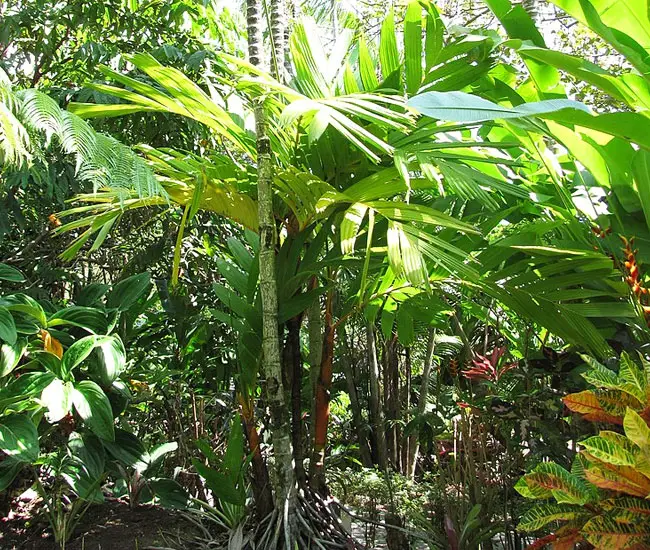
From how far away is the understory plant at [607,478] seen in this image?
1.17 m

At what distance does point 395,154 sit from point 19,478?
6.84 ft

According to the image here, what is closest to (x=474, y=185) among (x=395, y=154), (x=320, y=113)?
(x=395, y=154)

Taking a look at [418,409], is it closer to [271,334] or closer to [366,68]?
[271,334]

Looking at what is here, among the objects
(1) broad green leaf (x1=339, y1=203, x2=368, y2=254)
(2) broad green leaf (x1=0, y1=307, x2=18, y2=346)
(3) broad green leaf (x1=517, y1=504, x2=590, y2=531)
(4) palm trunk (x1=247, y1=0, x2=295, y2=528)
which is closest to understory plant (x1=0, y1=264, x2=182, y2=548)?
(2) broad green leaf (x1=0, y1=307, x2=18, y2=346)

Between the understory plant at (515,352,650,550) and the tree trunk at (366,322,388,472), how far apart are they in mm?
1713

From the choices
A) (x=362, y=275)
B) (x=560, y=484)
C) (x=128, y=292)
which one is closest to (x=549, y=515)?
(x=560, y=484)

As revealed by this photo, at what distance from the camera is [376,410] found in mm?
3113

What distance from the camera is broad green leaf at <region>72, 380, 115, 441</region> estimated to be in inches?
76.5

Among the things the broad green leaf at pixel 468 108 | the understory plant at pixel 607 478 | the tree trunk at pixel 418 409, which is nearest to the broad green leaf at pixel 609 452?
the understory plant at pixel 607 478

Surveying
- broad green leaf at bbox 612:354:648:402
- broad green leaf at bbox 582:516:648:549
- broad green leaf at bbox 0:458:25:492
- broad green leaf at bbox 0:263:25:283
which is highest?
broad green leaf at bbox 0:263:25:283

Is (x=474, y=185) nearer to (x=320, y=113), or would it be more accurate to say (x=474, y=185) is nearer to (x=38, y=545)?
(x=320, y=113)

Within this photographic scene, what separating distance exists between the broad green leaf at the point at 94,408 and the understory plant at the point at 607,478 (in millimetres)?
1312

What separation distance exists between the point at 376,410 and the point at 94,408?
1.55 m

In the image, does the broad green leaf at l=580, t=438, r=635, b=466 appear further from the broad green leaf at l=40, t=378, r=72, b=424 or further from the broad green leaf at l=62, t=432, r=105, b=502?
the broad green leaf at l=62, t=432, r=105, b=502
